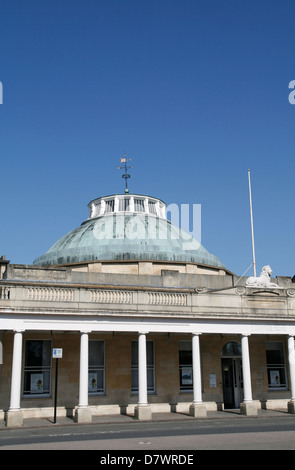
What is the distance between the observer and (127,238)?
35906 millimetres

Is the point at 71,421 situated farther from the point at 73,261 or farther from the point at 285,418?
the point at 73,261

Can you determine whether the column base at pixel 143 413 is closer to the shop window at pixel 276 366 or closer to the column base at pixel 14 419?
the column base at pixel 14 419

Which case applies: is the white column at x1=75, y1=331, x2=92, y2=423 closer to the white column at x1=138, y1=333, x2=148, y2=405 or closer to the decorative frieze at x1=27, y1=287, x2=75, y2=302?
the decorative frieze at x1=27, y1=287, x2=75, y2=302

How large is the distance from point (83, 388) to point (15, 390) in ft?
9.76

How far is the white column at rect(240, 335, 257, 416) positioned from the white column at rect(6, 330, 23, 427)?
1073cm

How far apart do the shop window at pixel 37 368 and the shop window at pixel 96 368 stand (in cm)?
209

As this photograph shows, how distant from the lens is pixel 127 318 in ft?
81.3

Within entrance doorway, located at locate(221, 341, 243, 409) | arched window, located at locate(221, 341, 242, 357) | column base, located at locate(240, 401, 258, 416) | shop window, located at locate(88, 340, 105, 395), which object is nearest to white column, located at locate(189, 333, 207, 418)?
column base, located at locate(240, 401, 258, 416)

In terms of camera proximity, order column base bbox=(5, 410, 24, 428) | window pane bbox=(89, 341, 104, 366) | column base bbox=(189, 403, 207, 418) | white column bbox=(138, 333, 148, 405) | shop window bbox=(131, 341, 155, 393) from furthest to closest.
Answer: shop window bbox=(131, 341, 155, 393)
window pane bbox=(89, 341, 104, 366)
column base bbox=(189, 403, 207, 418)
white column bbox=(138, 333, 148, 405)
column base bbox=(5, 410, 24, 428)

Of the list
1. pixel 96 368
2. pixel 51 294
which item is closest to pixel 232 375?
pixel 96 368

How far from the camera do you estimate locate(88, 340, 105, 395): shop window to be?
26109 millimetres

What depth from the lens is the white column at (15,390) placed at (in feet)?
70.4
